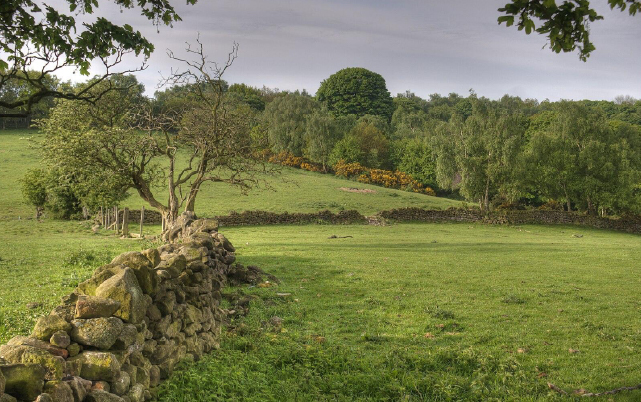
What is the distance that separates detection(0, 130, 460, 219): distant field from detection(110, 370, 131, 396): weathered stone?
37.9 m

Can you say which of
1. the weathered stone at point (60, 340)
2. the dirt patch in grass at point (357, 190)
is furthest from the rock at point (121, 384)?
the dirt patch in grass at point (357, 190)

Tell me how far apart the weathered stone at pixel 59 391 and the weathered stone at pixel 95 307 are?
1.35 m

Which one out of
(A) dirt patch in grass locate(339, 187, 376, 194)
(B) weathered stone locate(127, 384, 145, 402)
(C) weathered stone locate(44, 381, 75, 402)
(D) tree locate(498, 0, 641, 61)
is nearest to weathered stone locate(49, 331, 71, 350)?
(C) weathered stone locate(44, 381, 75, 402)

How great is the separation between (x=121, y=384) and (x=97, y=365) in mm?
430

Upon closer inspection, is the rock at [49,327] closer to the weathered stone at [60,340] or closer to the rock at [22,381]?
the weathered stone at [60,340]

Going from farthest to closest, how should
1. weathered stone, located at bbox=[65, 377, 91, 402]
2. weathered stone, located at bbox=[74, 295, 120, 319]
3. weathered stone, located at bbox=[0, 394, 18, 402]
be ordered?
weathered stone, located at bbox=[74, 295, 120, 319]
weathered stone, located at bbox=[65, 377, 91, 402]
weathered stone, located at bbox=[0, 394, 18, 402]

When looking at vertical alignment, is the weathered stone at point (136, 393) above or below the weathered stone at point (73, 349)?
below

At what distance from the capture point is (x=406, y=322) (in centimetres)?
1262

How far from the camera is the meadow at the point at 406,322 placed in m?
8.25

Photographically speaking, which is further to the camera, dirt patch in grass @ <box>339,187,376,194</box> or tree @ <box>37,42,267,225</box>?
dirt patch in grass @ <box>339,187,376,194</box>

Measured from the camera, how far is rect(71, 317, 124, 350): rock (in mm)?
5992

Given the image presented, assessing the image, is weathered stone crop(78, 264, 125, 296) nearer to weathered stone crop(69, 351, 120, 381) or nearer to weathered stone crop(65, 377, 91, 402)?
weathered stone crop(69, 351, 120, 381)

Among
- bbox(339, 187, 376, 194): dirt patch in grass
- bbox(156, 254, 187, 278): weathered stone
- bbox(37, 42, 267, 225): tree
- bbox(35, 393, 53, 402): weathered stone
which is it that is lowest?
bbox(35, 393, 53, 402): weathered stone

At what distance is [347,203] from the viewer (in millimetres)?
53750
